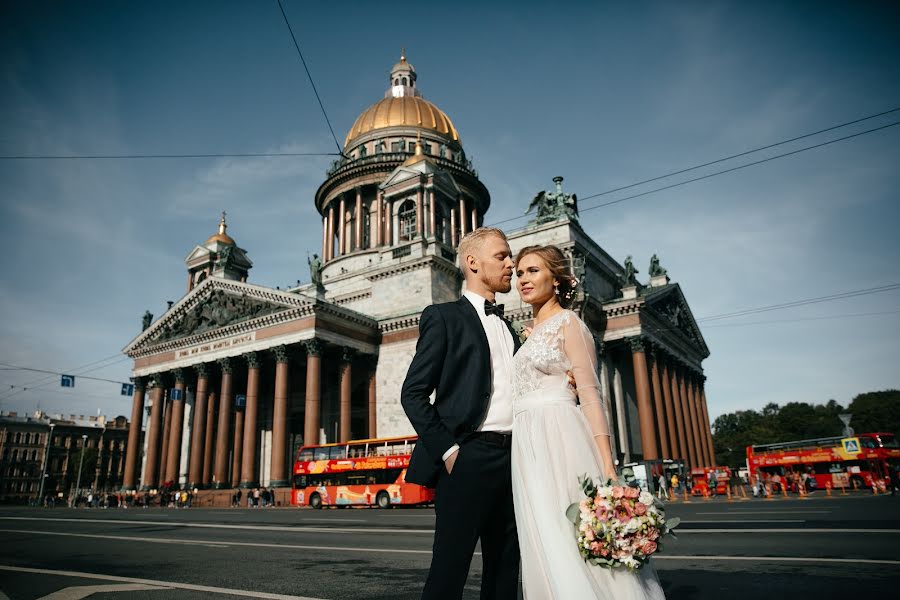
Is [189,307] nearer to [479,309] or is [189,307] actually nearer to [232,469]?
[232,469]

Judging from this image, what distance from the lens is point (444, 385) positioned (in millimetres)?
3383

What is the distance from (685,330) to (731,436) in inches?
2751

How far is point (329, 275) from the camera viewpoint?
170 feet

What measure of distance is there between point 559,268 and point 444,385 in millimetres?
1205

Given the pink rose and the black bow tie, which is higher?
the black bow tie

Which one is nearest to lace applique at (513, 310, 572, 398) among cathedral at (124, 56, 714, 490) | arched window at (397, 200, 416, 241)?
cathedral at (124, 56, 714, 490)

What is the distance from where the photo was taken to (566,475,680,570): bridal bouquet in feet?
9.89

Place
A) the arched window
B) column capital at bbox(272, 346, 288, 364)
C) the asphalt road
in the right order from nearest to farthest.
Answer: the asphalt road < column capital at bbox(272, 346, 288, 364) < the arched window

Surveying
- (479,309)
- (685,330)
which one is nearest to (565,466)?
(479,309)

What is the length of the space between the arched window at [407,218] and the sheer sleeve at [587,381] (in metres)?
41.7

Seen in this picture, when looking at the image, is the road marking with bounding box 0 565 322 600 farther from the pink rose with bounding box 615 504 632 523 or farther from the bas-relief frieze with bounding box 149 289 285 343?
the bas-relief frieze with bounding box 149 289 285 343

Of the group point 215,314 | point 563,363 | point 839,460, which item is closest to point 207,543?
point 563,363

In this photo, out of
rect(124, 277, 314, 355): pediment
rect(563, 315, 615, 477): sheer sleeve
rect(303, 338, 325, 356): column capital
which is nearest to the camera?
rect(563, 315, 615, 477): sheer sleeve

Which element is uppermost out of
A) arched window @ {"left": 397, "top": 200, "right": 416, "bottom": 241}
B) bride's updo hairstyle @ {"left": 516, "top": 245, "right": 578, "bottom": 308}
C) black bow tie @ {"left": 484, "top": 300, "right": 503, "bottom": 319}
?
arched window @ {"left": 397, "top": 200, "right": 416, "bottom": 241}
